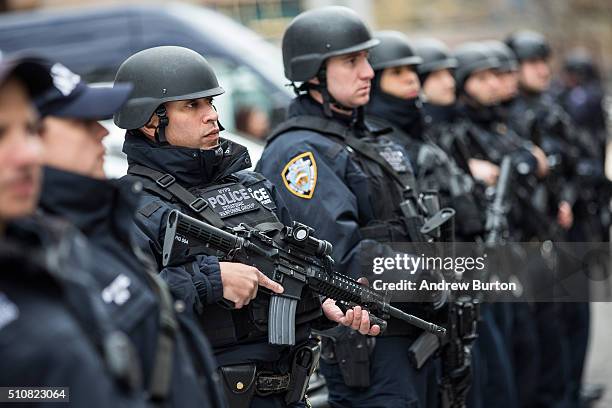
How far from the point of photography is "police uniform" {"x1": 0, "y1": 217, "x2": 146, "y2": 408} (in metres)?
2.23

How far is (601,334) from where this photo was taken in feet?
35.0

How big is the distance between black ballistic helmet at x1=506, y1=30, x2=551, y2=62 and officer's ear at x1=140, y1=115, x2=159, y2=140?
233 inches

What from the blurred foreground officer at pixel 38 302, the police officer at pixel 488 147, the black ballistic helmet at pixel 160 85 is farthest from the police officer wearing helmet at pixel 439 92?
the blurred foreground officer at pixel 38 302

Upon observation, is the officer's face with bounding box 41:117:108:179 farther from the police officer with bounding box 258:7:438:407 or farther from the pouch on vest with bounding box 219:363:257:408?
the police officer with bounding box 258:7:438:407

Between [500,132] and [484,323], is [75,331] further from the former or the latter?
[500,132]

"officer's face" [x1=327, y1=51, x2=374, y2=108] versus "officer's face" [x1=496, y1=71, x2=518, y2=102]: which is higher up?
"officer's face" [x1=327, y1=51, x2=374, y2=108]

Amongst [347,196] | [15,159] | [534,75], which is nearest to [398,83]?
[347,196]

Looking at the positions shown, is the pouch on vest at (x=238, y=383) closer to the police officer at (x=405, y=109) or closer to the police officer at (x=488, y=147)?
the police officer at (x=405, y=109)

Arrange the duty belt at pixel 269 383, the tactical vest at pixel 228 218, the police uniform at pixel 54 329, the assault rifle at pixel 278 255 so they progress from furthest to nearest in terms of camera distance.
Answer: the duty belt at pixel 269 383 → the tactical vest at pixel 228 218 → the assault rifle at pixel 278 255 → the police uniform at pixel 54 329

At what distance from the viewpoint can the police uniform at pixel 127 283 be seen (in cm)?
266

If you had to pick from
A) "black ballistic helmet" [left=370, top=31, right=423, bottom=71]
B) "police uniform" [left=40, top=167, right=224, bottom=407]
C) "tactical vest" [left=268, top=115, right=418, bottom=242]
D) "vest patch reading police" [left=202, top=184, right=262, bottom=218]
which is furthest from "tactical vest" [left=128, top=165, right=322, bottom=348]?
"black ballistic helmet" [left=370, top=31, right=423, bottom=71]

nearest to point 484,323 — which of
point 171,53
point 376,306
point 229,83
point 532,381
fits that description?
point 532,381

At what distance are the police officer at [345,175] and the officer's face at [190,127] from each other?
74 centimetres

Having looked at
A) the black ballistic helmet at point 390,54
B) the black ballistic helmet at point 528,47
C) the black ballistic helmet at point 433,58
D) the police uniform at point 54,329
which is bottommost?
the black ballistic helmet at point 528,47
